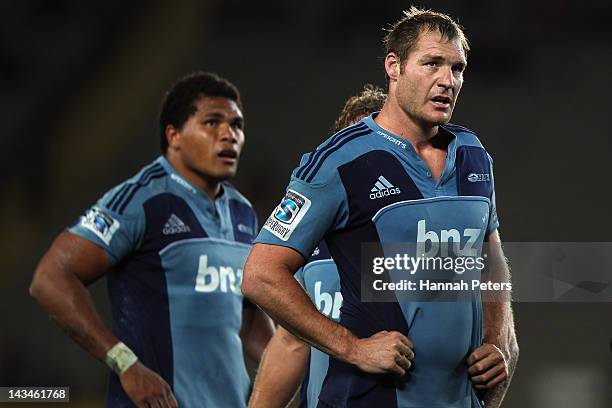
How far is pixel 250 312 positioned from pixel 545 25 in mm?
5077

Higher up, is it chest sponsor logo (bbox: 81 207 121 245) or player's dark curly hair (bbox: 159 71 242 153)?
player's dark curly hair (bbox: 159 71 242 153)

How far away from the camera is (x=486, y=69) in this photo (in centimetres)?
847

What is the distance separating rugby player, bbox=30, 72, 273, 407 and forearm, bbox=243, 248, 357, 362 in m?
1.48

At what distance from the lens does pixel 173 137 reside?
4.72 meters

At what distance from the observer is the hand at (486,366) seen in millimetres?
2770

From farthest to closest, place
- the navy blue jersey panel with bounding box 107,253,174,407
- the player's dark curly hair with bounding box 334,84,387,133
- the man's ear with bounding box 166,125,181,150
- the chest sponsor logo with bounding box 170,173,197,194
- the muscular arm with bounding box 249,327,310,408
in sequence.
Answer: the man's ear with bounding box 166,125,181,150 → the chest sponsor logo with bounding box 170,173,197,194 → the navy blue jersey panel with bounding box 107,253,174,407 → the player's dark curly hair with bounding box 334,84,387,133 → the muscular arm with bounding box 249,327,310,408

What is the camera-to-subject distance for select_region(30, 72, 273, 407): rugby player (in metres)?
4.09

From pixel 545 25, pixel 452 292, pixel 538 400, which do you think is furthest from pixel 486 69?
pixel 452 292

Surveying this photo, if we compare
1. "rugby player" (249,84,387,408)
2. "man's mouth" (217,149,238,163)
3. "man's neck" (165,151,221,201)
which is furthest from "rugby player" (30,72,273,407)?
"rugby player" (249,84,387,408)

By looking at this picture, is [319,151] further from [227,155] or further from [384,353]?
[227,155]

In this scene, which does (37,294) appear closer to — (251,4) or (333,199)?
(333,199)

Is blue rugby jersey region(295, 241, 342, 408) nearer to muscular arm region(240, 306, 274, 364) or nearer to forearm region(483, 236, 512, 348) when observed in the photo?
forearm region(483, 236, 512, 348)

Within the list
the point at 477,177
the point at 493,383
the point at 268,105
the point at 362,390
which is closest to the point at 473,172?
the point at 477,177

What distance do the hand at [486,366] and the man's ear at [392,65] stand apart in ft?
2.70
